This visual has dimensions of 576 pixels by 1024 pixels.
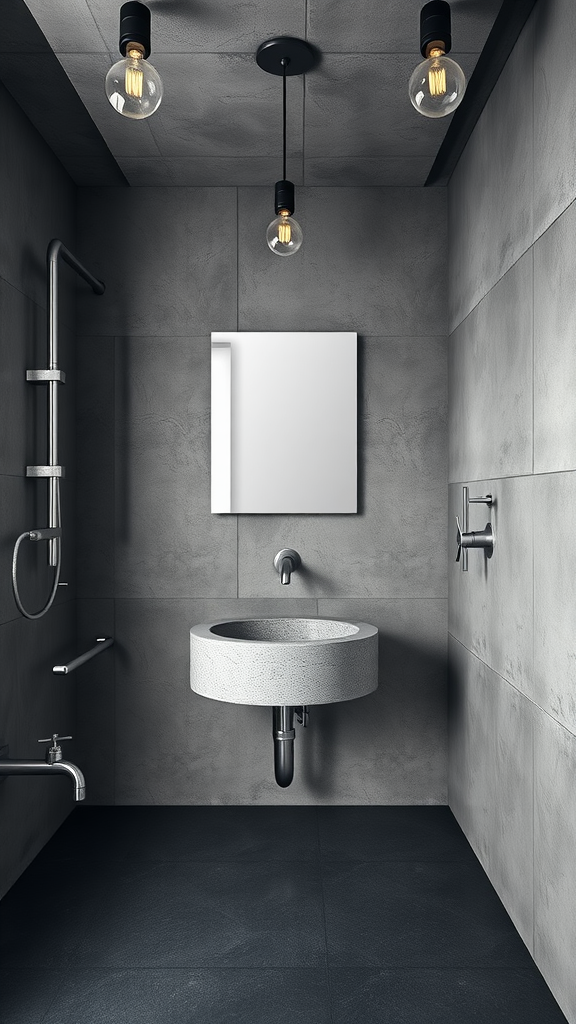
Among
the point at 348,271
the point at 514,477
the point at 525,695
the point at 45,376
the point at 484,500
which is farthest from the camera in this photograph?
the point at 348,271

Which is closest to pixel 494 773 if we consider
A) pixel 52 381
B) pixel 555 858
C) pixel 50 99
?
pixel 555 858

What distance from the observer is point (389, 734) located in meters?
2.87

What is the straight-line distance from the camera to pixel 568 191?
1.62m

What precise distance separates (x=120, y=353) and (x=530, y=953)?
7.11ft

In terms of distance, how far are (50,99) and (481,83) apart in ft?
3.84

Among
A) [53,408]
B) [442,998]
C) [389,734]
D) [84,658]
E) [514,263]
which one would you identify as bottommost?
[442,998]

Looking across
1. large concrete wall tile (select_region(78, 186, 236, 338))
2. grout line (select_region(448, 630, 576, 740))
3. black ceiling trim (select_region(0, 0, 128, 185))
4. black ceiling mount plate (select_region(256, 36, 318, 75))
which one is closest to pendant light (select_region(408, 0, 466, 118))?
black ceiling mount plate (select_region(256, 36, 318, 75))

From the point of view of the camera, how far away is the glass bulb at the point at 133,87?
4.92 feet

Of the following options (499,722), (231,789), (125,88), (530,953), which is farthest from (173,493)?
(530,953)

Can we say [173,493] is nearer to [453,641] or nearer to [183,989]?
[453,641]

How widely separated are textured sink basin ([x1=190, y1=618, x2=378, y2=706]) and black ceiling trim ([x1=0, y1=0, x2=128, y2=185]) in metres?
1.54

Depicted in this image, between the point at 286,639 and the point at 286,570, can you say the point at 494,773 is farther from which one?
the point at 286,570

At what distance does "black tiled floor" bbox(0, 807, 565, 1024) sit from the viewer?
1.73 m

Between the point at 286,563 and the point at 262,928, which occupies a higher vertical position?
the point at 286,563
